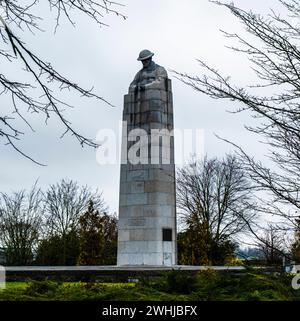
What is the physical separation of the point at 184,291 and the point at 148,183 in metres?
12.4

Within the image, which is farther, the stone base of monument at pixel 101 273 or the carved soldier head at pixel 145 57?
the carved soldier head at pixel 145 57

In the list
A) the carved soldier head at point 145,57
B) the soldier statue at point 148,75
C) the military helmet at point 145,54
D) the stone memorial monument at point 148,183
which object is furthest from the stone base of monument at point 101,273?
the military helmet at point 145,54

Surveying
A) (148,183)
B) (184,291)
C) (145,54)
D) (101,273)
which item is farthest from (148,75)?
(184,291)

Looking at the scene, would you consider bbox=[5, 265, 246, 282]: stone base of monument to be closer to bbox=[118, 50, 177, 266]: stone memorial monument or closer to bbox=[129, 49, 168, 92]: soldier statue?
bbox=[118, 50, 177, 266]: stone memorial monument

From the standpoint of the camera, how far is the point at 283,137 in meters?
4.83

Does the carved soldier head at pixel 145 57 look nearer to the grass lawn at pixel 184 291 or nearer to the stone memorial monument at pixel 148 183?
the stone memorial monument at pixel 148 183

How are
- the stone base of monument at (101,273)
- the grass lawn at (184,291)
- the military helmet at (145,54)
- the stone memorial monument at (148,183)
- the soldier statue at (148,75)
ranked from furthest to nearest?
1. the military helmet at (145,54)
2. the soldier statue at (148,75)
3. the stone memorial monument at (148,183)
4. the stone base of monument at (101,273)
5. the grass lawn at (184,291)

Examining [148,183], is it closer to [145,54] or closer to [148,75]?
[148,75]

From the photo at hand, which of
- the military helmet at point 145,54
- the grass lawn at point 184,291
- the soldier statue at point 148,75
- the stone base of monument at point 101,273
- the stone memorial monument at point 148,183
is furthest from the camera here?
the military helmet at point 145,54

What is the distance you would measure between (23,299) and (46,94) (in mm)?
2266

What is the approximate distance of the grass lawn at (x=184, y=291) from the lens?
3344mm

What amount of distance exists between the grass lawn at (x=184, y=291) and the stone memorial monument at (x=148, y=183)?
11884 mm

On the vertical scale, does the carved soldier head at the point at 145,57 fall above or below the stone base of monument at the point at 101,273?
above

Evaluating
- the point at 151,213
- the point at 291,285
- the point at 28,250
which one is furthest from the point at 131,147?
the point at 28,250
